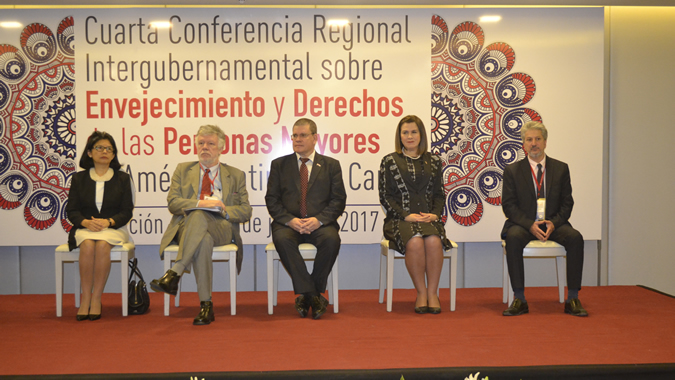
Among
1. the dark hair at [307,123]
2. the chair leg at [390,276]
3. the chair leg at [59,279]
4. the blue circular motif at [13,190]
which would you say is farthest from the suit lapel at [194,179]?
the blue circular motif at [13,190]

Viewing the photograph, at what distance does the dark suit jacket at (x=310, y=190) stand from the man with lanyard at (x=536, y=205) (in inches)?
49.8

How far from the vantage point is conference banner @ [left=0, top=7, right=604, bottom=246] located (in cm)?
456

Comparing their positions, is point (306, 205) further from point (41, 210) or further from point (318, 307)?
point (41, 210)

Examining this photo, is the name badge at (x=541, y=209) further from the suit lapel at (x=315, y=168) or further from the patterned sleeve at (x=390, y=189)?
the suit lapel at (x=315, y=168)

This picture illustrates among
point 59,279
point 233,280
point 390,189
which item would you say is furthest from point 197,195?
point 390,189

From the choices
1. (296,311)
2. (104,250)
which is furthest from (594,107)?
(104,250)

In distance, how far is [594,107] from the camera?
184 inches

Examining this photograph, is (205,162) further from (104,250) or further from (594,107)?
(594,107)

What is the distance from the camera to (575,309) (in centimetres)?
356

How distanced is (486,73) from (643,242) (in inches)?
85.1

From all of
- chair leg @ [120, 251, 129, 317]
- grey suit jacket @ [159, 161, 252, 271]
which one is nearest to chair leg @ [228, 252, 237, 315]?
grey suit jacket @ [159, 161, 252, 271]

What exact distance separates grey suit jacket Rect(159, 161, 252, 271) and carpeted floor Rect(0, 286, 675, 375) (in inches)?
23.1

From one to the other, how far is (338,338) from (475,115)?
8.30ft

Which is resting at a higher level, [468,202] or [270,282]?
[468,202]
